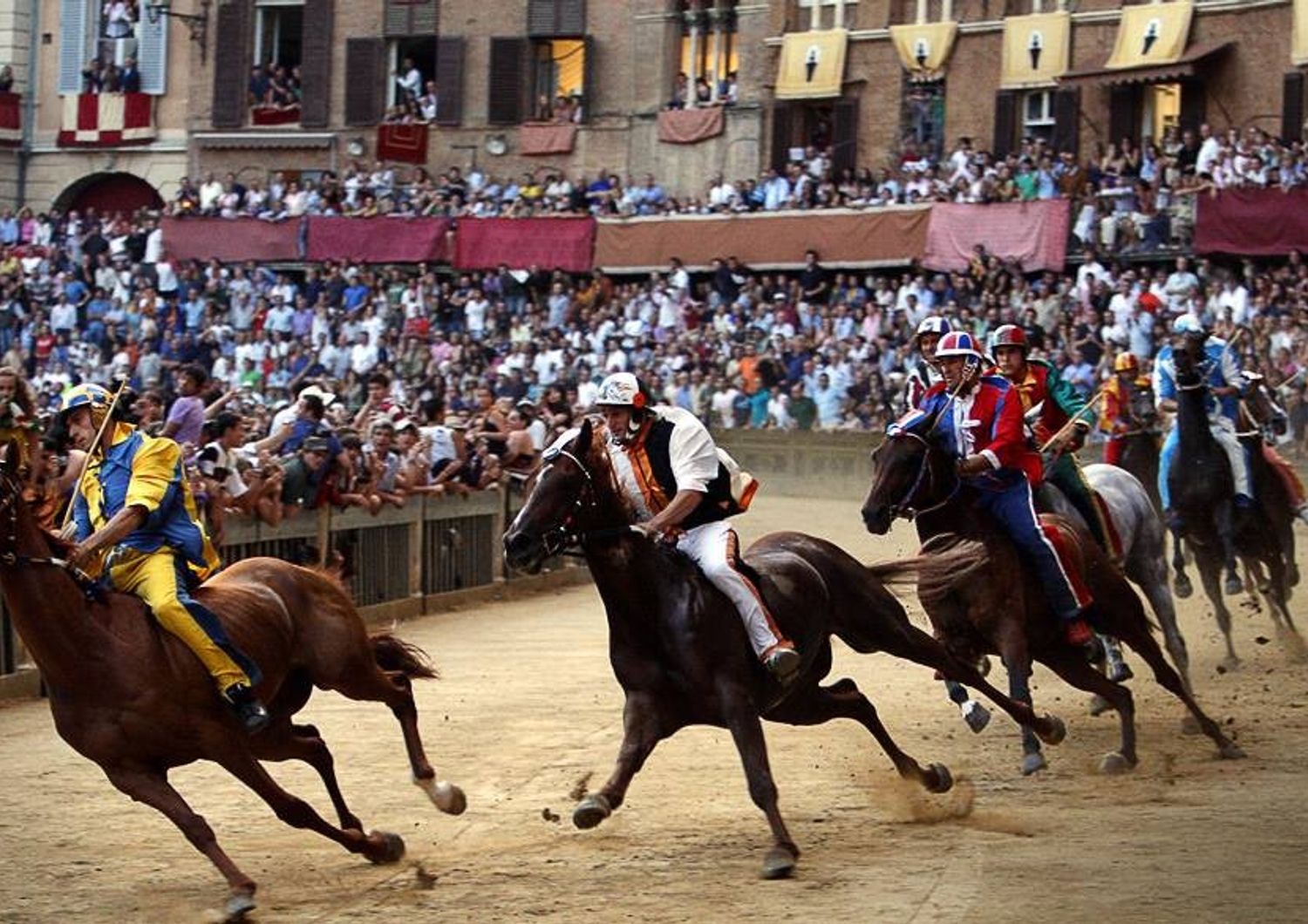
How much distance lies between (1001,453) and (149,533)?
4754 mm

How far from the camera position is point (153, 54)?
178 feet

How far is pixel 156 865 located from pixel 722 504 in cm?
312

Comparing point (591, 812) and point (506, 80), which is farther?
point (506, 80)

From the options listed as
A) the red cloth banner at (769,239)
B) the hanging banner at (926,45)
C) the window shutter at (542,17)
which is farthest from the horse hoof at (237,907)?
the window shutter at (542,17)

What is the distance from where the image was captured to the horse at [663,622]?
969 cm

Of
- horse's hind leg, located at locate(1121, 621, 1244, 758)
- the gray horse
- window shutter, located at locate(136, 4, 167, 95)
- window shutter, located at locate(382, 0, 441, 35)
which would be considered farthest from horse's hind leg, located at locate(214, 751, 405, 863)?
window shutter, located at locate(136, 4, 167, 95)

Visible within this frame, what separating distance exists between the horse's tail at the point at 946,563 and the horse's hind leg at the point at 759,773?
86.5 inches

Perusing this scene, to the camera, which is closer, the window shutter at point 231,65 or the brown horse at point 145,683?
the brown horse at point 145,683

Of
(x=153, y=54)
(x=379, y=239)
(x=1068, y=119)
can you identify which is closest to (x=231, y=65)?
(x=153, y=54)

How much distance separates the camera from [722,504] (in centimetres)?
1050

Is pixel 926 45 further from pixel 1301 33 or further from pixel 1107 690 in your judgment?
pixel 1107 690

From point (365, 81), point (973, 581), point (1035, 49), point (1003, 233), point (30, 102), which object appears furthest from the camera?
point (30, 102)

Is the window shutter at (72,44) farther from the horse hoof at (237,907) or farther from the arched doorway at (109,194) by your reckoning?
the horse hoof at (237,907)

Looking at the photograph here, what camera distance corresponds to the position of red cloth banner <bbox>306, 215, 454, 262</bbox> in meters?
43.0
